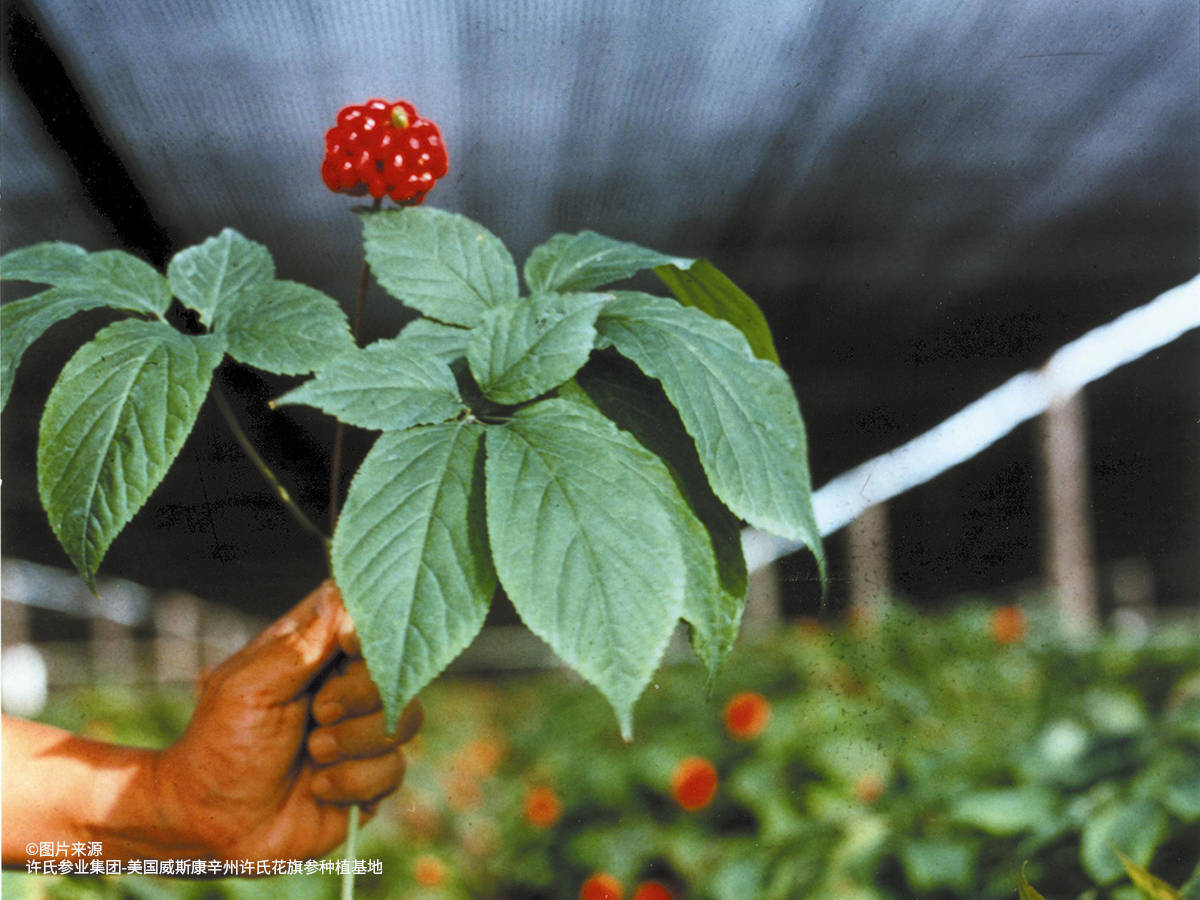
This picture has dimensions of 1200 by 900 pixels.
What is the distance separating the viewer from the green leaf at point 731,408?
0.36 m

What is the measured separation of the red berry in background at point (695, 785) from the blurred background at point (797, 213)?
0.04 meters

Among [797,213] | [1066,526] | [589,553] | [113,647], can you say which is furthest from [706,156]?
[113,647]

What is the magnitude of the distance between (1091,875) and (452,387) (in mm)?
593

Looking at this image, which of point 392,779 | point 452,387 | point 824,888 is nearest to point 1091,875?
point 824,888

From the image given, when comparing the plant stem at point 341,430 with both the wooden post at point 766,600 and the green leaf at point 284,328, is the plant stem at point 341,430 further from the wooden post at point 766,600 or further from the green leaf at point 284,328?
the wooden post at point 766,600

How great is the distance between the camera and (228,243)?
47 cm

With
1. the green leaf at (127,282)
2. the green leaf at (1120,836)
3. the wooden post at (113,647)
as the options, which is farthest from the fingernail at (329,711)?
the wooden post at (113,647)

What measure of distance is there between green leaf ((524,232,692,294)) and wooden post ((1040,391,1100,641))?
1.16 meters

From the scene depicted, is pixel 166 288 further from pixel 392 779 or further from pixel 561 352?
pixel 392 779

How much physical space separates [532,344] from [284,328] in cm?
11

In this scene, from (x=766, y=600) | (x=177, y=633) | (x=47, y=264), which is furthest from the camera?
(x=177, y=633)

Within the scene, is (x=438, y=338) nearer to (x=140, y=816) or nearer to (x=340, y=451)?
(x=340, y=451)

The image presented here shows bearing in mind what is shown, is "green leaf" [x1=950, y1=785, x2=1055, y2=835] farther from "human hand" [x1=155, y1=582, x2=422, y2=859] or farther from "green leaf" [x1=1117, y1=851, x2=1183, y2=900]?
"human hand" [x1=155, y1=582, x2=422, y2=859]

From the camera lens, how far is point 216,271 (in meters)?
0.46
